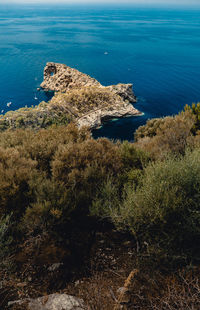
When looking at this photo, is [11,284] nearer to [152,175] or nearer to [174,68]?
[152,175]

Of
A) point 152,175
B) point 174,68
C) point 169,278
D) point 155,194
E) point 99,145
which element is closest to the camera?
point 169,278

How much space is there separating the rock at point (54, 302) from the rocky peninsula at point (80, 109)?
29979 mm

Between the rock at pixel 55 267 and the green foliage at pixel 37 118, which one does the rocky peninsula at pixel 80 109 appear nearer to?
the green foliage at pixel 37 118

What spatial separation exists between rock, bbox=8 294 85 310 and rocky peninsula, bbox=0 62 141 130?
1180 inches

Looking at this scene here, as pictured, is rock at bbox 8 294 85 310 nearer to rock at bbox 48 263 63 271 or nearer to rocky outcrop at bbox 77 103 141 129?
rock at bbox 48 263 63 271

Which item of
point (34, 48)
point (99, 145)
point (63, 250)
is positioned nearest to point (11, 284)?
point (63, 250)

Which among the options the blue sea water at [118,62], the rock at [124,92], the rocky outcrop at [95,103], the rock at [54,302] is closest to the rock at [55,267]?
the rock at [54,302]

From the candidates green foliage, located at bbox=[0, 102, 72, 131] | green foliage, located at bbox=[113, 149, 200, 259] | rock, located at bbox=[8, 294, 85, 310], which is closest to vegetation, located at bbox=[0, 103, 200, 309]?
green foliage, located at bbox=[113, 149, 200, 259]

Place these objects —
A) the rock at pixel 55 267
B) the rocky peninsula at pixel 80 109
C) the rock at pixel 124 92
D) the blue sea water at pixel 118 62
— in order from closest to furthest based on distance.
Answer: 1. the rock at pixel 55 267
2. the rocky peninsula at pixel 80 109
3. the rock at pixel 124 92
4. the blue sea water at pixel 118 62

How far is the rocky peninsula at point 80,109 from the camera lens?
3416 centimetres

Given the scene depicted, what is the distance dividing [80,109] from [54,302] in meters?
37.7

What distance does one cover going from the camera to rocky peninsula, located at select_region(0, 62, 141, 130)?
34156 mm

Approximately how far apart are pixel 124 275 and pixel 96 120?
34.9 metres

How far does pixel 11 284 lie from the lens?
193 inches
